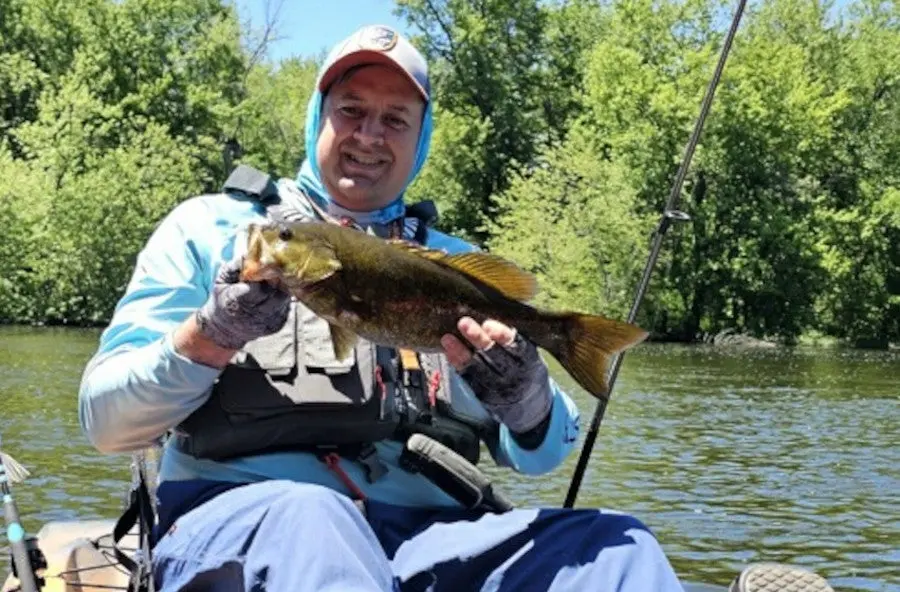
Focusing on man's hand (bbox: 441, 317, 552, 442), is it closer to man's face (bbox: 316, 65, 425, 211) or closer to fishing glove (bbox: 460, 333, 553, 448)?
fishing glove (bbox: 460, 333, 553, 448)

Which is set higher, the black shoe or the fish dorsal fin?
the fish dorsal fin

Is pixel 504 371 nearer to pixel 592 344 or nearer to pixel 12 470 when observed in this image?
pixel 592 344

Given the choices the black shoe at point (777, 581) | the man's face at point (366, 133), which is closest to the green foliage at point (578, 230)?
the black shoe at point (777, 581)

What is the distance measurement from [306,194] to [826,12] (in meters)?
41.7

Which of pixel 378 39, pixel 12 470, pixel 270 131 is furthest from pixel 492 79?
pixel 378 39

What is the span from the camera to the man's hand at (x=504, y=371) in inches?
110

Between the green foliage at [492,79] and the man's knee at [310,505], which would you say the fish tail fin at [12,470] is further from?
the green foliage at [492,79]

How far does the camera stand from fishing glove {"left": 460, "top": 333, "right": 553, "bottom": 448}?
284cm

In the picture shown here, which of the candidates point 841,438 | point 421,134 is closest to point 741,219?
point 841,438

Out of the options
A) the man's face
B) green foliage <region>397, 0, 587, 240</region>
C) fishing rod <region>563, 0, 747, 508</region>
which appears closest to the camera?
the man's face

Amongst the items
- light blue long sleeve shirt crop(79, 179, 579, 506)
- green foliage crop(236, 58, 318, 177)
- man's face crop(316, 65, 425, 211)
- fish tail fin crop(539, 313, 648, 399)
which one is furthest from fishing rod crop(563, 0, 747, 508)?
green foliage crop(236, 58, 318, 177)

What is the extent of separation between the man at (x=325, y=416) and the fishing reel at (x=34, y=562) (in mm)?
569

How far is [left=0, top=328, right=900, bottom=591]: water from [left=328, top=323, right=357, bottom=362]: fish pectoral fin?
6.55 metres

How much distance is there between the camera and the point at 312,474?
302cm
